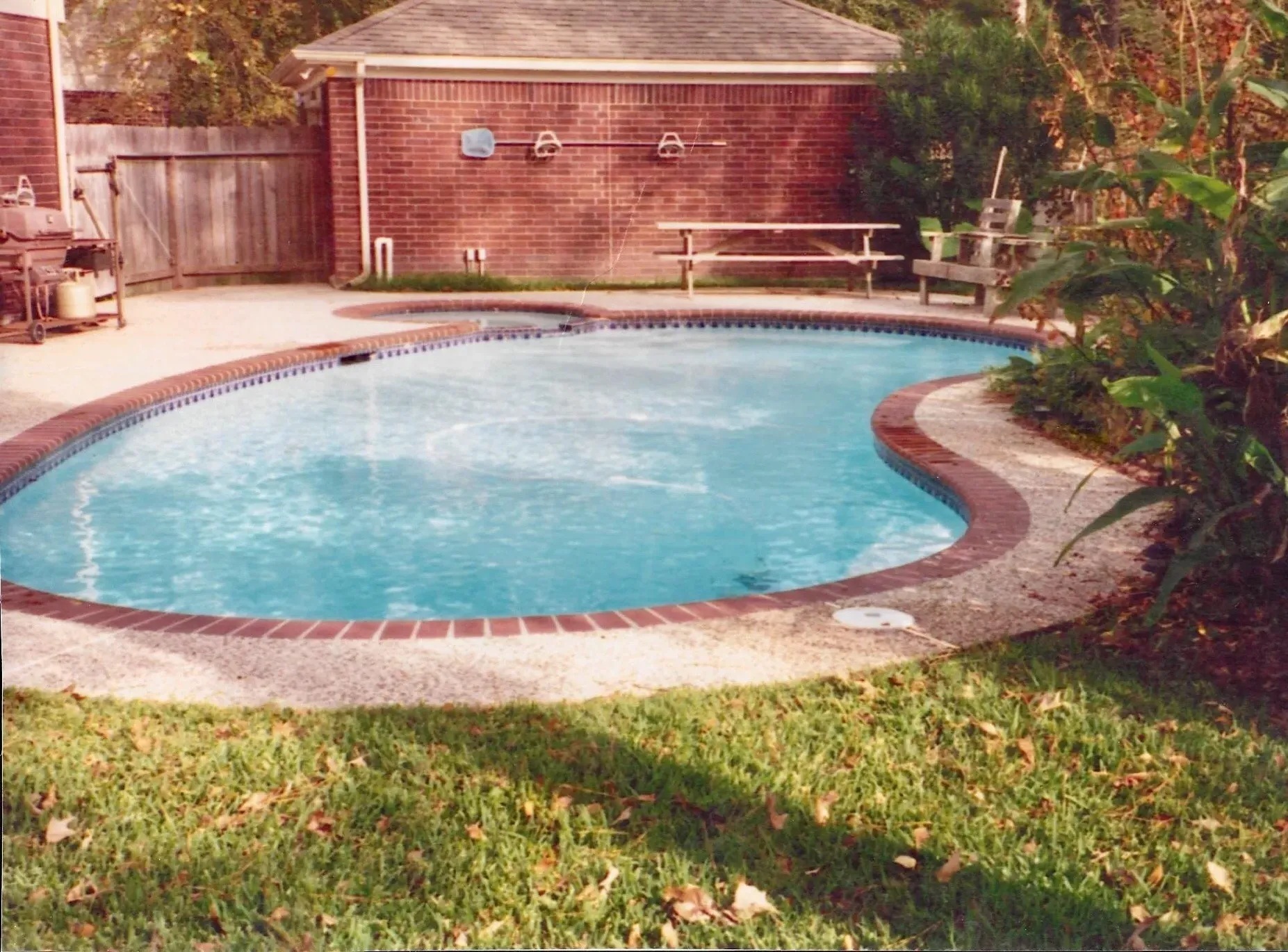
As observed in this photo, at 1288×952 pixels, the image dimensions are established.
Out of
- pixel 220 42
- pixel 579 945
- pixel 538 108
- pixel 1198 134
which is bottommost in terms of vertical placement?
pixel 579 945

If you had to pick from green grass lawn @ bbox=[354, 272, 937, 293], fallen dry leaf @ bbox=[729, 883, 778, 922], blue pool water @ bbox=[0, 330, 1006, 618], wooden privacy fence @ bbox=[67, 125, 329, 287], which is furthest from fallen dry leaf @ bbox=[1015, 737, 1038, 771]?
green grass lawn @ bbox=[354, 272, 937, 293]

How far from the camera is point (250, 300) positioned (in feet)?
54.0

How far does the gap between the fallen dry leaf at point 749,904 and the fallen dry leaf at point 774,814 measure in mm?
306

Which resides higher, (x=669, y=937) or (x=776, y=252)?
(x=776, y=252)

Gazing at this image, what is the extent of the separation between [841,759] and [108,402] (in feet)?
23.4

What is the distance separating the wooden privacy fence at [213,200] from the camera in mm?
16531

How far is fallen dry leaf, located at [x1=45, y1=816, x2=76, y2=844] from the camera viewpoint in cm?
342

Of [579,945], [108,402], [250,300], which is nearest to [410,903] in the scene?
[579,945]

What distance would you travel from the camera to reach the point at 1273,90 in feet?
13.6

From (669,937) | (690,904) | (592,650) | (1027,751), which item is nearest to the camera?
(669,937)

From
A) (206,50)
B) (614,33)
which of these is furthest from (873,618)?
(206,50)

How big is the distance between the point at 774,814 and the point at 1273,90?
8.24 feet

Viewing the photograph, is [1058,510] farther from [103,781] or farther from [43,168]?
[43,168]

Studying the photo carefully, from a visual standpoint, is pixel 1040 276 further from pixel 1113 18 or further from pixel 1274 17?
pixel 1113 18
